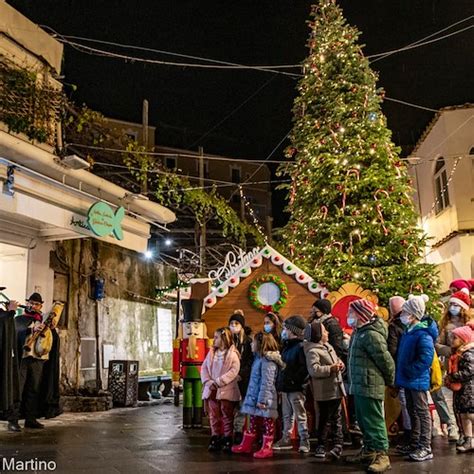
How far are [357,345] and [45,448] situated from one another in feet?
14.3

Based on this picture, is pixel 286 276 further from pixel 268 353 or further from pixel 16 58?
pixel 16 58

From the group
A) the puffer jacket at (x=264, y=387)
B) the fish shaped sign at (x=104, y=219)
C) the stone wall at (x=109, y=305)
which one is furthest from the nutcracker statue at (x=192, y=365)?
Result: the stone wall at (x=109, y=305)

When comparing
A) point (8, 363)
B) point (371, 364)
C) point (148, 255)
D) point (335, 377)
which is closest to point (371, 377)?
point (371, 364)

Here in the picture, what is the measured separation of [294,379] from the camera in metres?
7.00

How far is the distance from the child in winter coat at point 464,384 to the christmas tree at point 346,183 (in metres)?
3.87

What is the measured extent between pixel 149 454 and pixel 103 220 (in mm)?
6259

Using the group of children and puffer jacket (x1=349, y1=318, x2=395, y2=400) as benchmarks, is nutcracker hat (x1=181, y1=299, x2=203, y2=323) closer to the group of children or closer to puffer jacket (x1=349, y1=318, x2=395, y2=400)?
the group of children

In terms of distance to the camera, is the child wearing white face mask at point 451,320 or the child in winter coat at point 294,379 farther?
the child wearing white face mask at point 451,320

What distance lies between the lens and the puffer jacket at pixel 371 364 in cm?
582

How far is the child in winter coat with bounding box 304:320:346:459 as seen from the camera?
6.56 m

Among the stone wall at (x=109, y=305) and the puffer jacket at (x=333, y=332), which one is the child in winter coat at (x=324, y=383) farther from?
the stone wall at (x=109, y=305)

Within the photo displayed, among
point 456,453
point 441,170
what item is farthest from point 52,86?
point 441,170

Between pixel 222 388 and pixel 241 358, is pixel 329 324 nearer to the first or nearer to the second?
pixel 241 358

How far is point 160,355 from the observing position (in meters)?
16.6
